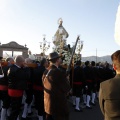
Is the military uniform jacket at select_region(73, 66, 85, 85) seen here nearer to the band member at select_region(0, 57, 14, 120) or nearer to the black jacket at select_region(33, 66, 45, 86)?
the black jacket at select_region(33, 66, 45, 86)

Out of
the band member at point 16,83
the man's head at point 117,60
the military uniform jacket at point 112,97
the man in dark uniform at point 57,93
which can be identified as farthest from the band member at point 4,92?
the man's head at point 117,60

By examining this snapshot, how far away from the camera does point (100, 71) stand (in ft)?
42.0

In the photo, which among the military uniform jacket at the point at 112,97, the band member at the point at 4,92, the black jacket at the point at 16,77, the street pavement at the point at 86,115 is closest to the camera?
the military uniform jacket at the point at 112,97

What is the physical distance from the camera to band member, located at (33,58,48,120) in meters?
7.60

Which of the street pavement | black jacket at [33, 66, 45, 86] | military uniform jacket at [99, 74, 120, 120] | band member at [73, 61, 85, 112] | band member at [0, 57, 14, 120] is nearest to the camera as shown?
military uniform jacket at [99, 74, 120, 120]

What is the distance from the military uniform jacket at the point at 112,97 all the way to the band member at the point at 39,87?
14.7ft

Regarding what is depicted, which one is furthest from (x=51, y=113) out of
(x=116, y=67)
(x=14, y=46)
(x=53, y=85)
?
(x=14, y=46)

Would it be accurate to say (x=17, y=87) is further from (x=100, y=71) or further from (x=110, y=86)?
(x=100, y=71)

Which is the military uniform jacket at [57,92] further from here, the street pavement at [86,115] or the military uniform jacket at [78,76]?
the military uniform jacket at [78,76]

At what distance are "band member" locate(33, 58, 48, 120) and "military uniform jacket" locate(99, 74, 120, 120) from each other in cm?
449

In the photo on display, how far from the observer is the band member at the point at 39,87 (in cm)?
760

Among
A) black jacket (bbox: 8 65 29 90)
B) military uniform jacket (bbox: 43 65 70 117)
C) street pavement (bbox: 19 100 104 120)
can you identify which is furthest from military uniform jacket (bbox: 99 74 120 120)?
street pavement (bbox: 19 100 104 120)

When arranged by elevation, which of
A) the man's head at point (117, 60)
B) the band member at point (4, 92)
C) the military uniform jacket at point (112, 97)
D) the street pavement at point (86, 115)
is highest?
the man's head at point (117, 60)

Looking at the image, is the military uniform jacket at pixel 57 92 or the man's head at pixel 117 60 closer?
the man's head at pixel 117 60
